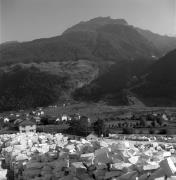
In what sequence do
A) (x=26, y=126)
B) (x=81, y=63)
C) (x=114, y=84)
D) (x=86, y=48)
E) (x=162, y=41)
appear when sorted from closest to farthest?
(x=26, y=126)
(x=114, y=84)
(x=81, y=63)
(x=86, y=48)
(x=162, y=41)

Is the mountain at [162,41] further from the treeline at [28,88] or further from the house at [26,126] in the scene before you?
the house at [26,126]

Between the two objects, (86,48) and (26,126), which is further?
(86,48)

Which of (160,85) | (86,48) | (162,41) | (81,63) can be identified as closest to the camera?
(160,85)

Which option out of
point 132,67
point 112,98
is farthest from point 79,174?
point 132,67

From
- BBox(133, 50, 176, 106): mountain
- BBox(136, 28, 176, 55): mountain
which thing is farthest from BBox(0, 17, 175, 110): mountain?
BBox(136, 28, 176, 55): mountain

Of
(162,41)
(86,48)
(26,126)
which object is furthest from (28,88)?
(162,41)

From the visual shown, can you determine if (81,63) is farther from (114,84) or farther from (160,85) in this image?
(160,85)

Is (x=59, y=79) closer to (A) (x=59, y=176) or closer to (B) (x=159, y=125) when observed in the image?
(B) (x=159, y=125)
